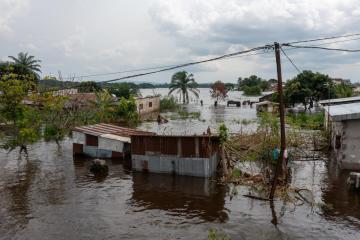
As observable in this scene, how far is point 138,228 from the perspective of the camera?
13.3m

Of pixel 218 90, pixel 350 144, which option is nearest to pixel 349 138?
pixel 350 144

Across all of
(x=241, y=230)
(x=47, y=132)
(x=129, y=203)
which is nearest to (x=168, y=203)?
(x=129, y=203)

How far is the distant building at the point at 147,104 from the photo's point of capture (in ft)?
197

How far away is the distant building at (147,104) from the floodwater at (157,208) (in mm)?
38651

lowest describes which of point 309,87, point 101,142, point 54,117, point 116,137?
point 101,142

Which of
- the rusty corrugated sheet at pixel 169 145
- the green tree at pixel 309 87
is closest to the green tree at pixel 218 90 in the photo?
the green tree at pixel 309 87

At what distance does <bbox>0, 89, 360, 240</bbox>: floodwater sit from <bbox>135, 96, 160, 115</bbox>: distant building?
38651 mm

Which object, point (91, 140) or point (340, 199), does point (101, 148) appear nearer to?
point (91, 140)

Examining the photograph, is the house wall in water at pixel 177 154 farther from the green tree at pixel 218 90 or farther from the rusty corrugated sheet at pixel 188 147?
the green tree at pixel 218 90

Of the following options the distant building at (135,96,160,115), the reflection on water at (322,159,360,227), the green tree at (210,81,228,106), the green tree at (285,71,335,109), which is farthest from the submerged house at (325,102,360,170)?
the green tree at (210,81,228,106)

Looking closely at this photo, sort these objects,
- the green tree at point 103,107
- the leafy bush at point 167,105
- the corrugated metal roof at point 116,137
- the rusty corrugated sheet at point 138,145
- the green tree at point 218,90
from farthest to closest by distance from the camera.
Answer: the green tree at point 218,90 → the leafy bush at point 167,105 → the green tree at point 103,107 → the corrugated metal roof at point 116,137 → the rusty corrugated sheet at point 138,145

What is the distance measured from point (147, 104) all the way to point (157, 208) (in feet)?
162

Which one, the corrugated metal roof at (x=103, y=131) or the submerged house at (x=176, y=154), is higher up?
the corrugated metal roof at (x=103, y=131)

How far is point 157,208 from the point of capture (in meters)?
15.5
